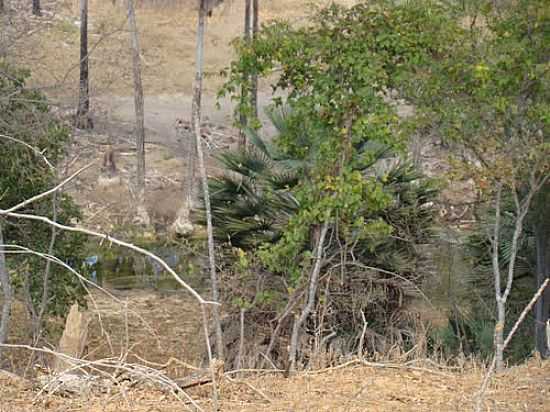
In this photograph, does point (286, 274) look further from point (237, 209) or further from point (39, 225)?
point (39, 225)

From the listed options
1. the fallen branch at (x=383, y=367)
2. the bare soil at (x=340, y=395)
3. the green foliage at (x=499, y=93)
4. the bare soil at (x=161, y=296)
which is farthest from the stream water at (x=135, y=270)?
the bare soil at (x=340, y=395)

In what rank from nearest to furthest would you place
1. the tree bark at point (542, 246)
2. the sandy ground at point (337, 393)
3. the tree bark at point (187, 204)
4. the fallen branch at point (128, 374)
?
the fallen branch at point (128, 374)
the sandy ground at point (337, 393)
the tree bark at point (542, 246)
the tree bark at point (187, 204)

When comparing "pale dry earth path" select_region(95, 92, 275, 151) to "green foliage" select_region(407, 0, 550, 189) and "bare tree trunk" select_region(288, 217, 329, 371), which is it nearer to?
"green foliage" select_region(407, 0, 550, 189)

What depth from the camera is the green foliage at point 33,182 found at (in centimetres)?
1079

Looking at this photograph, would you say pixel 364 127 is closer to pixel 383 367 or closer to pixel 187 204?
pixel 383 367

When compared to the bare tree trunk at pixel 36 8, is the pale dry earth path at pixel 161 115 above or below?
below

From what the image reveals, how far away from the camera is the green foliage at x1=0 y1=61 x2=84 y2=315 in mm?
10789

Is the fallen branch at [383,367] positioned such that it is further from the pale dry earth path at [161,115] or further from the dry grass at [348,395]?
the pale dry earth path at [161,115]

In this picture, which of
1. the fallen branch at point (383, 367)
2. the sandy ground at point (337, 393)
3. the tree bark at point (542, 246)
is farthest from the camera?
the tree bark at point (542, 246)

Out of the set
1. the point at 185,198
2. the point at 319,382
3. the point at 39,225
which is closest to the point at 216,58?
the point at 185,198

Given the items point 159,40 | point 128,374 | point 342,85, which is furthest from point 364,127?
point 159,40

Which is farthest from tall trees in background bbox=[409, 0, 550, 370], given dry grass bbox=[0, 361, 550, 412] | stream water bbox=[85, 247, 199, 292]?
stream water bbox=[85, 247, 199, 292]

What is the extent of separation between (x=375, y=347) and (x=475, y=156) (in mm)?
2460

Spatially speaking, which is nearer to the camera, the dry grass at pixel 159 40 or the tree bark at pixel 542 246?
the tree bark at pixel 542 246
